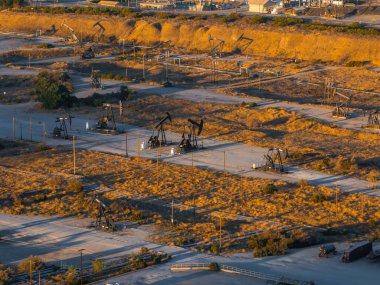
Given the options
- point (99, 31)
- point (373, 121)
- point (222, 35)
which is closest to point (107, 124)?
point (373, 121)

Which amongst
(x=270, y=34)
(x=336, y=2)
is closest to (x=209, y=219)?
(x=270, y=34)

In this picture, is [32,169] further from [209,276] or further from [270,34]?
[270,34]

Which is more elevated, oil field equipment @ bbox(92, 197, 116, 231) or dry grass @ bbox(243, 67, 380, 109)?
dry grass @ bbox(243, 67, 380, 109)

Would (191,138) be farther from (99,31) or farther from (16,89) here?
(99,31)

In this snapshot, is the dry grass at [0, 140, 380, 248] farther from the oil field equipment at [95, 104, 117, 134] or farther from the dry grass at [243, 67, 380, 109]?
the dry grass at [243, 67, 380, 109]

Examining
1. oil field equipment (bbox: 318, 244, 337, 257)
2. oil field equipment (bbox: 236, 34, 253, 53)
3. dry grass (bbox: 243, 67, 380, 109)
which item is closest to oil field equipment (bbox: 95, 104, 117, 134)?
dry grass (bbox: 243, 67, 380, 109)
